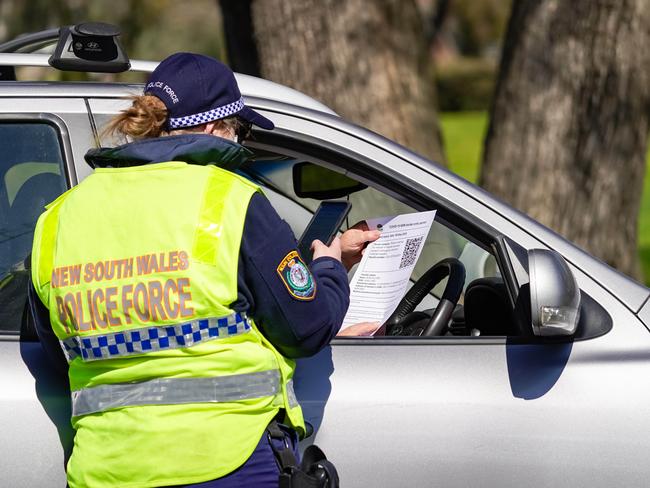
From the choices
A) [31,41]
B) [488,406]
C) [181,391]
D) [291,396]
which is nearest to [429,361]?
[488,406]

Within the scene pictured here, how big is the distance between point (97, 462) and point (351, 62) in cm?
412

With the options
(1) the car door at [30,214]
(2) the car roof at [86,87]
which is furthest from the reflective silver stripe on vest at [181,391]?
(2) the car roof at [86,87]

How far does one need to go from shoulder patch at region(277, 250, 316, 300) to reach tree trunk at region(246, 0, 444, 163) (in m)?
3.83

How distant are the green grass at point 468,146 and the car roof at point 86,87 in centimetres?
1111

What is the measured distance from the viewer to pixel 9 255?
2.69 meters

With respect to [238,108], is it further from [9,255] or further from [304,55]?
[304,55]

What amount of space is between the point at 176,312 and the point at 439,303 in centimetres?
96

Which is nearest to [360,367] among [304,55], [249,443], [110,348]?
[249,443]

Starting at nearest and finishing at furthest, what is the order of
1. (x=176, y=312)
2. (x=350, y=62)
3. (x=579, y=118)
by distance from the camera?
(x=176, y=312) → (x=350, y=62) → (x=579, y=118)

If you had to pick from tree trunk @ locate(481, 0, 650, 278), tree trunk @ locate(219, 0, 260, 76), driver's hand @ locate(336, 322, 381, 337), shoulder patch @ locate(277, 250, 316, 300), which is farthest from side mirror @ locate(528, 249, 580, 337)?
tree trunk @ locate(219, 0, 260, 76)

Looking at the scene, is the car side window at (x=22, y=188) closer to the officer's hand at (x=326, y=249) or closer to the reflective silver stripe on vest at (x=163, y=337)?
the reflective silver stripe on vest at (x=163, y=337)

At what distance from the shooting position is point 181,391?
2.20 m

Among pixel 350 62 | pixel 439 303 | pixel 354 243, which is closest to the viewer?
pixel 354 243

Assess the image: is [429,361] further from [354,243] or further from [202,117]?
[202,117]
